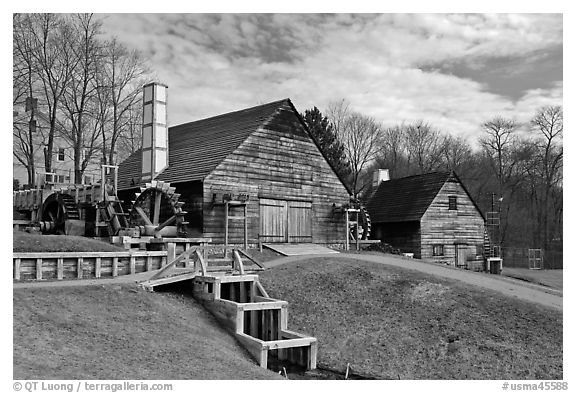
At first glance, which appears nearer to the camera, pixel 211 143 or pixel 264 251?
pixel 264 251

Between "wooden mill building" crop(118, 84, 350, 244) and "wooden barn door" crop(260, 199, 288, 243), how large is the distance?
4 centimetres

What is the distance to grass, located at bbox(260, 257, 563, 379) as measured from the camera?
12.2 meters

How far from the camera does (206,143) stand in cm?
2522

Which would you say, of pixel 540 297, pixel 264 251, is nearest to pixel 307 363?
pixel 540 297

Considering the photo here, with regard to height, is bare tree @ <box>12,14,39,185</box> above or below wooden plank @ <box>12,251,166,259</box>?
above

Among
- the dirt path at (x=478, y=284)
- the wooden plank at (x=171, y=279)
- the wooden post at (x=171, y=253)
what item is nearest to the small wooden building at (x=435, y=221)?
the dirt path at (x=478, y=284)

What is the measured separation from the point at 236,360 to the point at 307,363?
8.21 ft

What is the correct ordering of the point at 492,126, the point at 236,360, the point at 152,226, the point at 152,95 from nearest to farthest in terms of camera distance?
the point at 236,360 → the point at 152,226 → the point at 152,95 → the point at 492,126

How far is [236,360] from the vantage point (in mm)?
11555

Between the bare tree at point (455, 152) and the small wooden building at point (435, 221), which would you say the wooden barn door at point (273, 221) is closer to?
the small wooden building at point (435, 221)

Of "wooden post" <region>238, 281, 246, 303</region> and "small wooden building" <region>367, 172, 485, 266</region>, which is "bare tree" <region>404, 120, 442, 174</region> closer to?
"small wooden building" <region>367, 172, 485, 266</region>

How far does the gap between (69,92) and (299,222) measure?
14649mm

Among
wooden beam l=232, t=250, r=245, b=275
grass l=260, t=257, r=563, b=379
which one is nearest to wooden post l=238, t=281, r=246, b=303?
wooden beam l=232, t=250, r=245, b=275
